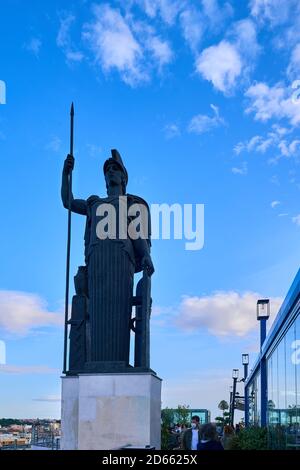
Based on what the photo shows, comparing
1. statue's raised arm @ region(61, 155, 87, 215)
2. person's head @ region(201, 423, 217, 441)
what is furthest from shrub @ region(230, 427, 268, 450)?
person's head @ region(201, 423, 217, 441)

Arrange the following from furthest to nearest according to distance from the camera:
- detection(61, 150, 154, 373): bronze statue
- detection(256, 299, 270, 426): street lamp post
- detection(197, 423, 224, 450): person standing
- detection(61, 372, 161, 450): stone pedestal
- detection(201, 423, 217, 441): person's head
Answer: detection(256, 299, 270, 426): street lamp post < detection(61, 150, 154, 373): bronze statue < detection(61, 372, 161, 450): stone pedestal < detection(201, 423, 217, 441): person's head < detection(197, 423, 224, 450): person standing

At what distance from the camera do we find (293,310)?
33.1 ft

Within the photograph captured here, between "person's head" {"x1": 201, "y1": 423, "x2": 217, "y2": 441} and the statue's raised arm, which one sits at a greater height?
the statue's raised arm

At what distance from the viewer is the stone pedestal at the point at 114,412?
716 centimetres

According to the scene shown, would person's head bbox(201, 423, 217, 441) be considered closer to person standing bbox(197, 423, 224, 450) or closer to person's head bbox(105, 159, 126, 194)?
person standing bbox(197, 423, 224, 450)

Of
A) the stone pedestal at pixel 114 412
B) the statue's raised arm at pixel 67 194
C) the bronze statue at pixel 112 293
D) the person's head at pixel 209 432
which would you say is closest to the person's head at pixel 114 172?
the bronze statue at pixel 112 293

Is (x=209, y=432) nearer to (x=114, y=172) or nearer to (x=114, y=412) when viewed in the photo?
(x=114, y=412)

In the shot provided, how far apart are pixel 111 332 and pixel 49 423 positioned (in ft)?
10.1

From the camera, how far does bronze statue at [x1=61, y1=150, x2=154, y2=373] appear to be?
7.74m

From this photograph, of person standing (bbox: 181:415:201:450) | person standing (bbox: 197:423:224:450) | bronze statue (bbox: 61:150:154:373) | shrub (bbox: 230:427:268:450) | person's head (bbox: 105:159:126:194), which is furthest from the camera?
shrub (bbox: 230:427:268:450)

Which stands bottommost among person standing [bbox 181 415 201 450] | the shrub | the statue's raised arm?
the shrub

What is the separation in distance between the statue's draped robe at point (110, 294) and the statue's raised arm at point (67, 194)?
0.39m
